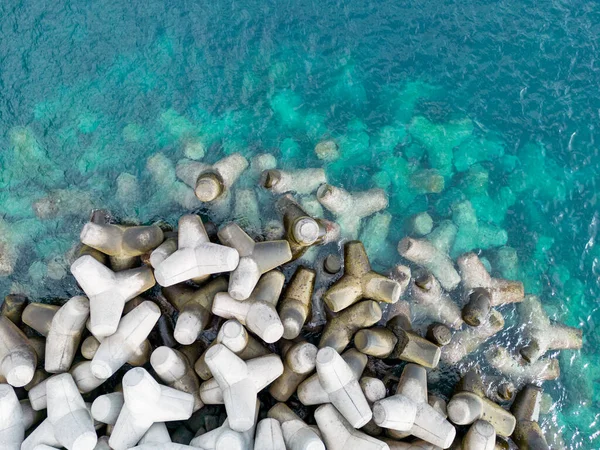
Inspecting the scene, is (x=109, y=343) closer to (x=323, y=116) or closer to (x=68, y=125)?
Answer: (x=68, y=125)

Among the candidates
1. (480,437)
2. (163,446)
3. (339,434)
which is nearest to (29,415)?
(163,446)

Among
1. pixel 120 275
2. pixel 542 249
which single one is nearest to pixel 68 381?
pixel 120 275

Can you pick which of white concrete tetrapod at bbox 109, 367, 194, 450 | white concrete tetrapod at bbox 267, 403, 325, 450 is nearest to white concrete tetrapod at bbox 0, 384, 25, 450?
white concrete tetrapod at bbox 109, 367, 194, 450

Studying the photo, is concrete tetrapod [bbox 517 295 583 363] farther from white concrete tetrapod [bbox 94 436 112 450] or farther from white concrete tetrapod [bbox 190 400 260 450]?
white concrete tetrapod [bbox 94 436 112 450]

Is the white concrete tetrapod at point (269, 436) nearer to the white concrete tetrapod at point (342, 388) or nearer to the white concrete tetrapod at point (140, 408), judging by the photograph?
the white concrete tetrapod at point (342, 388)

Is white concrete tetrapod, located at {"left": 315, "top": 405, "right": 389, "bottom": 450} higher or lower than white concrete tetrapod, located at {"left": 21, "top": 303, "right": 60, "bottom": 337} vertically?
lower

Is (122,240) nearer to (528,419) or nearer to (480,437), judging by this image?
(480,437)
